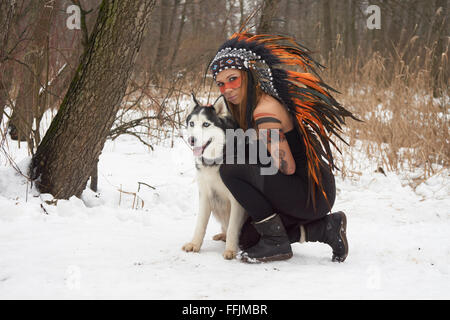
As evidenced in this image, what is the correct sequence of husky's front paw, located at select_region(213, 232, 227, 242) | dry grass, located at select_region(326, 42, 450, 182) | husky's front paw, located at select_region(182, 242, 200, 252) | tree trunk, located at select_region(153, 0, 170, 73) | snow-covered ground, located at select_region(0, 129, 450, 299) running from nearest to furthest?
1. snow-covered ground, located at select_region(0, 129, 450, 299)
2. husky's front paw, located at select_region(182, 242, 200, 252)
3. husky's front paw, located at select_region(213, 232, 227, 242)
4. dry grass, located at select_region(326, 42, 450, 182)
5. tree trunk, located at select_region(153, 0, 170, 73)

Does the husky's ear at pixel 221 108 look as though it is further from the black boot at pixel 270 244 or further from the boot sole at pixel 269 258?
the boot sole at pixel 269 258

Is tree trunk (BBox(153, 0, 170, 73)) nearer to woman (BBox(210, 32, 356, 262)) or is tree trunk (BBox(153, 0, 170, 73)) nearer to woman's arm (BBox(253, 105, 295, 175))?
woman (BBox(210, 32, 356, 262))

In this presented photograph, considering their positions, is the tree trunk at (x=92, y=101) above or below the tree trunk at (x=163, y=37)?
below

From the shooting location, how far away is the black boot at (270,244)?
2.16 m

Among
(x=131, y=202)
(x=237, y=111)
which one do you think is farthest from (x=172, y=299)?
(x=131, y=202)

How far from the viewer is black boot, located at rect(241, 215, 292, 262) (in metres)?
2.16

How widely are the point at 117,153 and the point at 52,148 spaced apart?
236 centimetres

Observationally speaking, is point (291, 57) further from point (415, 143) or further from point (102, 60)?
point (415, 143)

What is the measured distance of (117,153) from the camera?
5.21 meters

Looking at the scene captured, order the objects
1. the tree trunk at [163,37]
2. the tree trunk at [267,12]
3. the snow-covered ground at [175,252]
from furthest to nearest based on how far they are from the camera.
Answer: the tree trunk at [163,37]
the tree trunk at [267,12]
the snow-covered ground at [175,252]

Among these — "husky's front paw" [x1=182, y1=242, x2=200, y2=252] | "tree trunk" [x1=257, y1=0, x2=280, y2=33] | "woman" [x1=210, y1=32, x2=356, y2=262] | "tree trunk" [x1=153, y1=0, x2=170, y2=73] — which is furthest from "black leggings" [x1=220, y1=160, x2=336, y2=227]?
"tree trunk" [x1=153, y1=0, x2=170, y2=73]

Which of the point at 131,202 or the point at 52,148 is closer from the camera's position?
the point at 52,148

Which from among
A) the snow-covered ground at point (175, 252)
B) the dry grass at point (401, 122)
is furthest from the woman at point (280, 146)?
the dry grass at point (401, 122)

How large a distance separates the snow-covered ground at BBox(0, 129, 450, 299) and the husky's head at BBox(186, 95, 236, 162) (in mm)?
590
